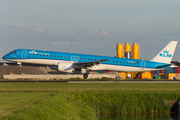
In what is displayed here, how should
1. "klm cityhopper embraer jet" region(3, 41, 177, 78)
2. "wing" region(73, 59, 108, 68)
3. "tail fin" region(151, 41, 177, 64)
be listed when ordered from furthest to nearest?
"tail fin" region(151, 41, 177, 64) → "wing" region(73, 59, 108, 68) → "klm cityhopper embraer jet" region(3, 41, 177, 78)

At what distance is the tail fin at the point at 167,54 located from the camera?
53531 millimetres

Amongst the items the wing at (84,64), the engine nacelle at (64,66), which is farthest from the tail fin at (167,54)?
the engine nacelle at (64,66)

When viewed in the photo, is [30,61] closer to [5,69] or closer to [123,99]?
[123,99]

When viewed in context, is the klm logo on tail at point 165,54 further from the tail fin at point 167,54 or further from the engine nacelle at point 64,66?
the engine nacelle at point 64,66

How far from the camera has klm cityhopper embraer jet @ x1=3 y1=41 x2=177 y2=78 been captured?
4600 cm

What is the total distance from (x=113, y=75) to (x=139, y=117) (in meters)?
43.2

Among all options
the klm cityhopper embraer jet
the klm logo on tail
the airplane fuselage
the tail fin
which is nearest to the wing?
the klm cityhopper embraer jet

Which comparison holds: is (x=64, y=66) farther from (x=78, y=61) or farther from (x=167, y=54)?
(x=167, y=54)

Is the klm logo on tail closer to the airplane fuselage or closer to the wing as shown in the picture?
the airplane fuselage

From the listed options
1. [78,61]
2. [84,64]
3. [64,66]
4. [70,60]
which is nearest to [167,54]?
[84,64]

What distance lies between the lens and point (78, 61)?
47.9 metres

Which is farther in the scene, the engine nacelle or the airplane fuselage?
the airplane fuselage

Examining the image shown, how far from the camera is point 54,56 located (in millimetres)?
46500

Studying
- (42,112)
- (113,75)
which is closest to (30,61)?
(113,75)
